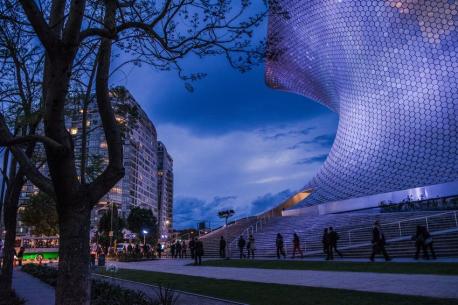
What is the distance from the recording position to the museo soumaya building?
40.5m

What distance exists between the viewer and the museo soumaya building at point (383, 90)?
40469 millimetres

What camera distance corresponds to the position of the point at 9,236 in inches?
476

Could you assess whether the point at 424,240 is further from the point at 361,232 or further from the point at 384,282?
the point at 361,232

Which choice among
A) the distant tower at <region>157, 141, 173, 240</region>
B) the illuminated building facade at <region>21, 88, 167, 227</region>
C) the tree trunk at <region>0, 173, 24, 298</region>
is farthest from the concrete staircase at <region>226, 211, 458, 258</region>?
the distant tower at <region>157, 141, 173, 240</region>

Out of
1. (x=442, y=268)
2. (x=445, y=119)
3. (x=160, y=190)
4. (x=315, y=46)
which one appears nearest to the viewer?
(x=442, y=268)

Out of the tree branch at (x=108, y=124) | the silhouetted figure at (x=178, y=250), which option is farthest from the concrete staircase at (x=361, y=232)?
the tree branch at (x=108, y=124)

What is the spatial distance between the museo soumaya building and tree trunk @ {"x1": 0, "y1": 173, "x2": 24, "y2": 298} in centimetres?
3101

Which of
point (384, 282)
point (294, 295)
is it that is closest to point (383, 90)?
point (384, 282)

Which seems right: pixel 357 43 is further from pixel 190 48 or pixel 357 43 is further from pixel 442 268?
pixel 190 48

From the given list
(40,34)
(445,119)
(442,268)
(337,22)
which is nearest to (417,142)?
(445,119)

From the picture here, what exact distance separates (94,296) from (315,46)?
44.8 m

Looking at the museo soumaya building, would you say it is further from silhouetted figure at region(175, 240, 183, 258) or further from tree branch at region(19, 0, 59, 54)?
tree branch at region(19, 0, 59, 54)

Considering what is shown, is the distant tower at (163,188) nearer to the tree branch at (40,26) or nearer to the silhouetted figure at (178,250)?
the silhouetted figure at (178,250)

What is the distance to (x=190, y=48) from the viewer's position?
6.86m
